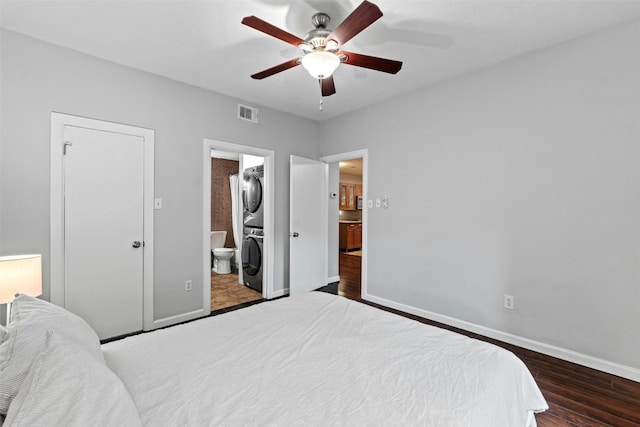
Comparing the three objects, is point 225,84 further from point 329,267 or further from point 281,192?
point 329,267

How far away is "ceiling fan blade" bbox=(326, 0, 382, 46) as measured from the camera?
1533 millimetres

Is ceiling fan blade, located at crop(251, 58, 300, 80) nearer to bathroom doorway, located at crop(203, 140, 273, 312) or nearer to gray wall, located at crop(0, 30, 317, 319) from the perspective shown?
gray wall, located at crop(0, 30, 317, 319)

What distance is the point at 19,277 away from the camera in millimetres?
1888

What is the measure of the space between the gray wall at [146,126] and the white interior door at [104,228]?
0.15m

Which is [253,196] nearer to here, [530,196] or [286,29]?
[286,29]

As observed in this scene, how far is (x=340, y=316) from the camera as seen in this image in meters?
1.94

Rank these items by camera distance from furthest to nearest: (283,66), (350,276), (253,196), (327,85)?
(350,276) → (253,196) → (327,85) → (283,66)

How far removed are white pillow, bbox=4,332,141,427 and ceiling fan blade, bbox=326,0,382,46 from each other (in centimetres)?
185

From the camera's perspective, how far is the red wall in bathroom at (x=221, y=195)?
626 cm

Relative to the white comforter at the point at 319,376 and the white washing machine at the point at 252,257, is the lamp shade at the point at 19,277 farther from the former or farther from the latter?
the white washing machine at the point at 252,257

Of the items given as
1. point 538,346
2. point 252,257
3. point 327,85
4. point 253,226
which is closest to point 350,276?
point 252,257

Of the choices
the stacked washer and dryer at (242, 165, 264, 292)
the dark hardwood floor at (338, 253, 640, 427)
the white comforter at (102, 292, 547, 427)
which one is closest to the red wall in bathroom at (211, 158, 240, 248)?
the stacked washer and dryer at (242, 165, 264, 292)

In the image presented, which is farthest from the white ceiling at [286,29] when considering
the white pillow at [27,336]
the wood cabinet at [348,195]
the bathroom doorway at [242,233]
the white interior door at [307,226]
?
the wood cabinet at [348,195]

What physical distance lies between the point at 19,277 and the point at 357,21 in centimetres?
258
